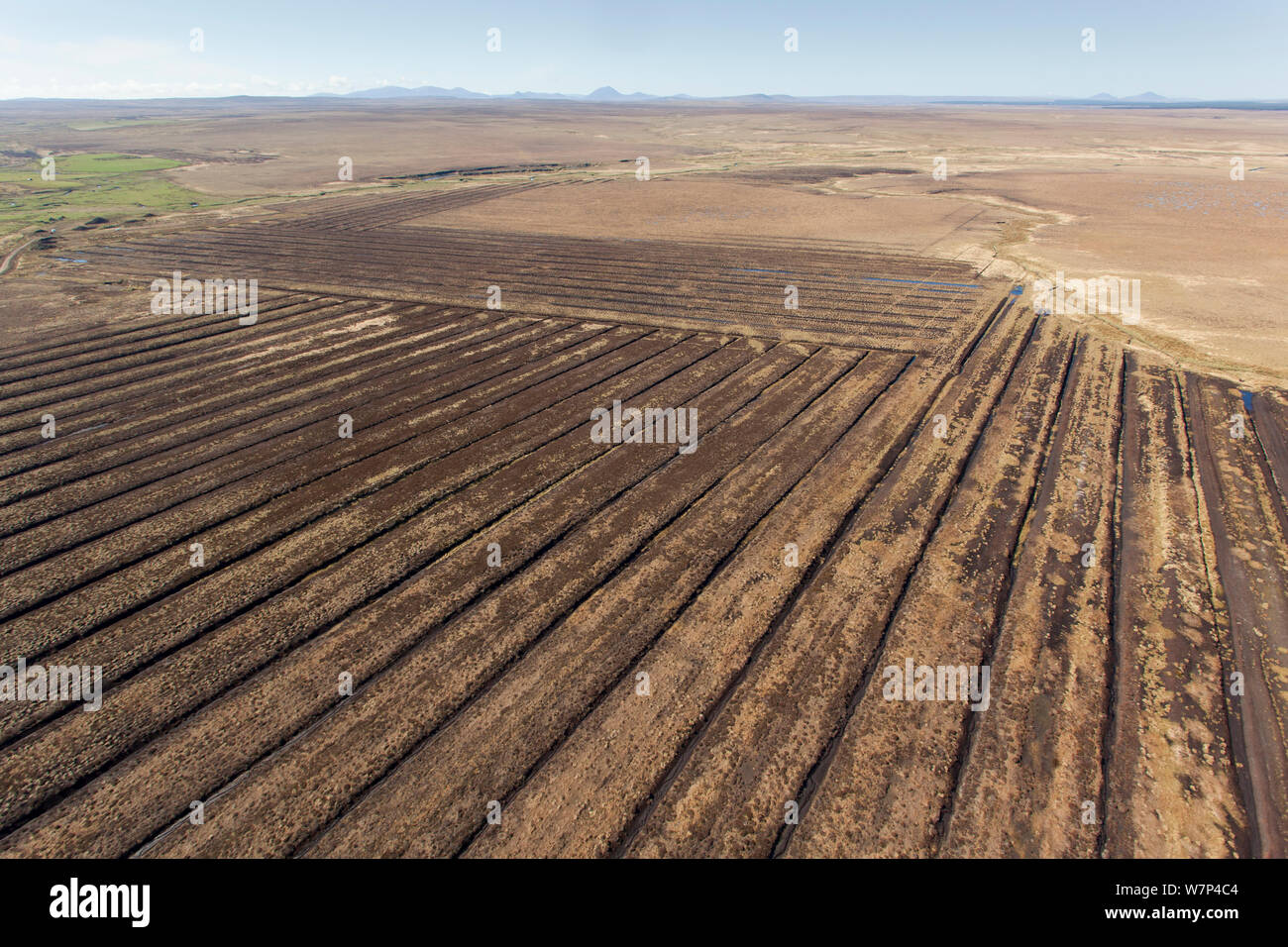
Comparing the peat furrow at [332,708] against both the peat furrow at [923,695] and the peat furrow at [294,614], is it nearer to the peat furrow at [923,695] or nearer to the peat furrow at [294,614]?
Result: the peat furrow at [294,614]

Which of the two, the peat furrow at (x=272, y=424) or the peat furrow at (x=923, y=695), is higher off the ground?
the peat furrow at (x=272, y=424)

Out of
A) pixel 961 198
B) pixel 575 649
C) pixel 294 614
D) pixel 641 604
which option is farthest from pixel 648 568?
pixel 961 198

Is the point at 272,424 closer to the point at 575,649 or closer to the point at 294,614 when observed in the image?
the point at 294,614

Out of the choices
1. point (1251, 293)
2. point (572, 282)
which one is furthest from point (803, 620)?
point (1251, 293)

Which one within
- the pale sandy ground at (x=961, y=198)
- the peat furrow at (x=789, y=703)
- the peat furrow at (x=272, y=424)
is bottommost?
the peat furrow at (x=789, y=703)

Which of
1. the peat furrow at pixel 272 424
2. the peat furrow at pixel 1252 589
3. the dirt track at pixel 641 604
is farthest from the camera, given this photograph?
the peat furrow at pixel 272 424

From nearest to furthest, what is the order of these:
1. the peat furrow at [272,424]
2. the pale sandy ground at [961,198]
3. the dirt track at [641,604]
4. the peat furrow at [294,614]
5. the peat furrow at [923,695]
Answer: the peat furrow at [923,695]
the dirt track at [641,604]
the peat furrow at [294,614]
the peat furrow at [272,424]
the pale sandy ground at [961,198]

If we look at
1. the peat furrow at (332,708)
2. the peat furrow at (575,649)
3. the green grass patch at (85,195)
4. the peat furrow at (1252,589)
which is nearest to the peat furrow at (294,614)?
the peat furrow at (332,708)
